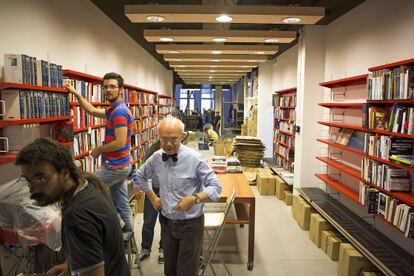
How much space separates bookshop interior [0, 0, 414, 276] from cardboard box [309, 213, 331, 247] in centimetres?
2

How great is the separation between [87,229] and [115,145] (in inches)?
74.3

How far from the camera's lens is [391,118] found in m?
3.22

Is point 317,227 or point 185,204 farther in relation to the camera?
point 317,227

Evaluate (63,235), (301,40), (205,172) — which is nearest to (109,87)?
(205,172)

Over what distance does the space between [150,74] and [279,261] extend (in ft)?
23.4

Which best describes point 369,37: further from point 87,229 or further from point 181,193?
point 87,229

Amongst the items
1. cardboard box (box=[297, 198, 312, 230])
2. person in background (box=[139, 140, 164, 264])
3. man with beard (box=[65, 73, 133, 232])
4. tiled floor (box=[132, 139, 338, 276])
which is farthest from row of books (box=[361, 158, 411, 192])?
man with beard (box=[65, 73, 133, 232])

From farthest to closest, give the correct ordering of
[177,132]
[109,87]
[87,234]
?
[109,87] → [177,132] → [87,234]

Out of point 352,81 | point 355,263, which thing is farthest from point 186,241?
point 352,81

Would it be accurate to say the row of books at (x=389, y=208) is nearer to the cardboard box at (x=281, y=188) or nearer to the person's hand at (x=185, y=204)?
the person's hand at (x=185, y=204)

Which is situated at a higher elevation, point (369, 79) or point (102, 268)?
point (369, 79)

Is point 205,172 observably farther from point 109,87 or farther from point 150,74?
point 150,74

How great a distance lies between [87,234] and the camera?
1309 millimetres

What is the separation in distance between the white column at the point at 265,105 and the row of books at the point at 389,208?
6592 millimetres
